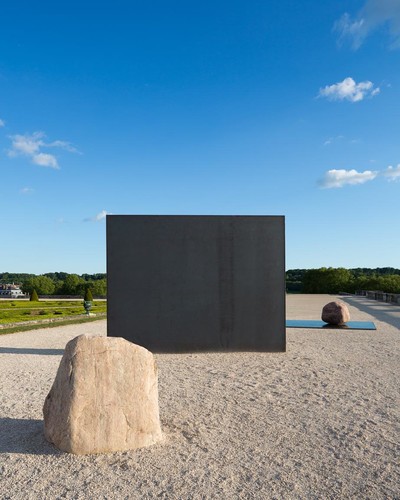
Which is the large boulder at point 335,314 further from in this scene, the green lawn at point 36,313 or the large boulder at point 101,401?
the large boulder at point 101,401

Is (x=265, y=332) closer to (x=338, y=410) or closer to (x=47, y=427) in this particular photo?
(x=338, y=410)

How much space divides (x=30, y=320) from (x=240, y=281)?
527 inches

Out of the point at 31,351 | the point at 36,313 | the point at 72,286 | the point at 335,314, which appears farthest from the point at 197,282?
the point at 72,286

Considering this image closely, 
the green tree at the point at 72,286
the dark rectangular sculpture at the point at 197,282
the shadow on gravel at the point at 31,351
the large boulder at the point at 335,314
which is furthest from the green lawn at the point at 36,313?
the green tree at the point at 72,286

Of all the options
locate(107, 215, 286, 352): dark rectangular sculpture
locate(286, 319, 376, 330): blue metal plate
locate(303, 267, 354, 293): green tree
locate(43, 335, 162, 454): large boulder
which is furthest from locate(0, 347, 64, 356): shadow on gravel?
locate(303, 267, 354, 293): green tree

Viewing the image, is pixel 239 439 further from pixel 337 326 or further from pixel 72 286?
pixel 72 286

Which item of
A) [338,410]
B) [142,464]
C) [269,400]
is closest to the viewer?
[142,464]

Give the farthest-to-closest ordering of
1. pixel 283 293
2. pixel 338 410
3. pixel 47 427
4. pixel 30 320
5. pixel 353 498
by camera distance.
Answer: pixel 30 320
pixel 283 293
pixel 338 410
pixel 47 427
pixel 353 498

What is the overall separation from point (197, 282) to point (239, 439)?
6.75m

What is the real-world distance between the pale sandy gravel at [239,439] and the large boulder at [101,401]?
18 cm

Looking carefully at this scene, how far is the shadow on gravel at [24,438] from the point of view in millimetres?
5445

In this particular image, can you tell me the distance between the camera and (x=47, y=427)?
218 inches

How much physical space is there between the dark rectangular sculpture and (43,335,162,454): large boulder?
261 inches

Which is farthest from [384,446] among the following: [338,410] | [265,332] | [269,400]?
[265,332]
